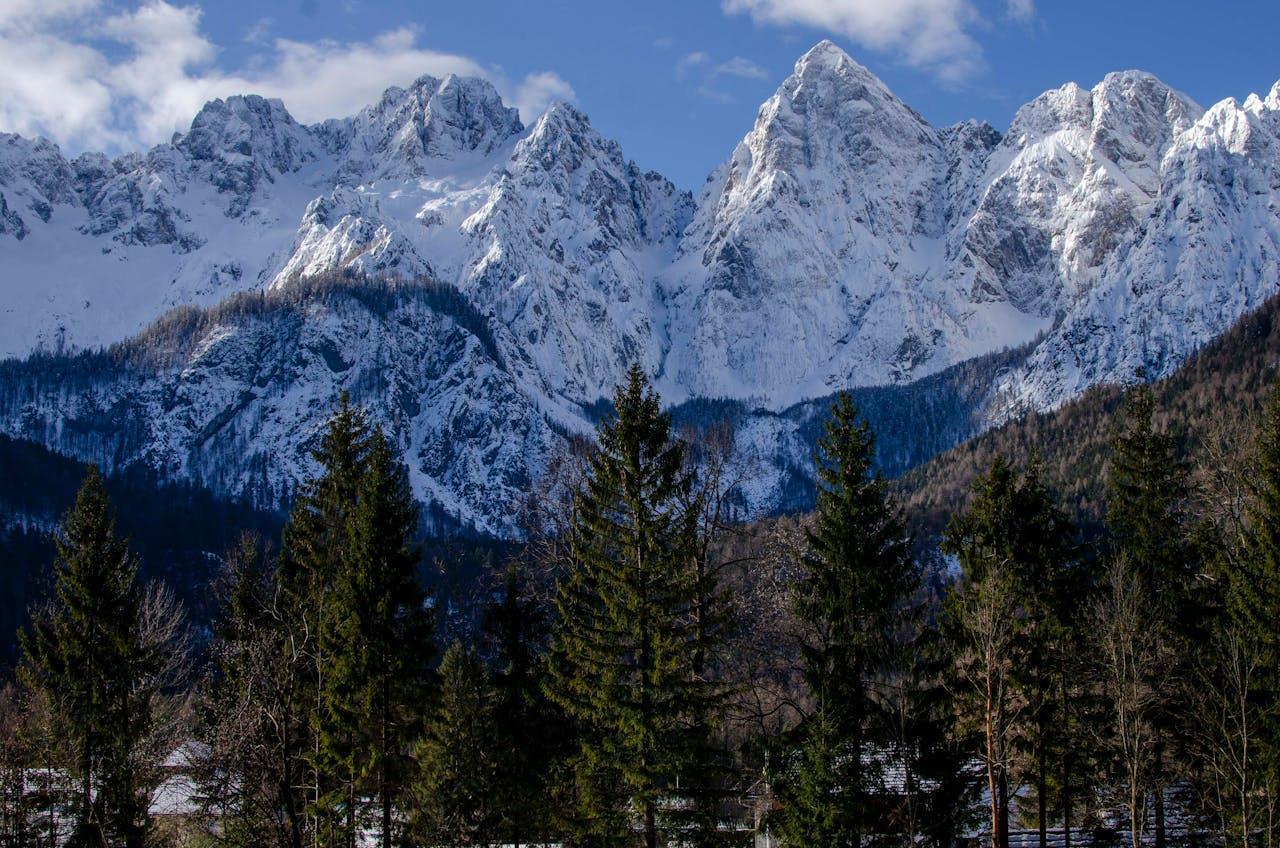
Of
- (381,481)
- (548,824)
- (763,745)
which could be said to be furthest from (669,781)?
(381,481)

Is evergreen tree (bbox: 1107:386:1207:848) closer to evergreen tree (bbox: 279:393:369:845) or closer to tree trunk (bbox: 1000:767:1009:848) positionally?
tree trunk (bbox: 1000:767:1009:848)

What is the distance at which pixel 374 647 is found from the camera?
3153 cm

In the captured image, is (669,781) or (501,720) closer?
(669,781)

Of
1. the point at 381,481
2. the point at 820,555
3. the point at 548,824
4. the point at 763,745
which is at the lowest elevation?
the point at 548,824

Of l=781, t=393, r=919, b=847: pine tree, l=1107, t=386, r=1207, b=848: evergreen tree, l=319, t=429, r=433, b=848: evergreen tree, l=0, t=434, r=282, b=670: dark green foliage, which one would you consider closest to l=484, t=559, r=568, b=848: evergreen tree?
l=319, t=429, r=433, b=848: evergreen tree

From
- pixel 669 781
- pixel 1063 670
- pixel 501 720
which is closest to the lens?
pixel 669 781

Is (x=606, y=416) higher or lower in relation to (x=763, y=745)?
higher

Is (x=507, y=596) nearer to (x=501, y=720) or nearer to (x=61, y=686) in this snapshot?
(x=501, y=720)

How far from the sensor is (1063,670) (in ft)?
109

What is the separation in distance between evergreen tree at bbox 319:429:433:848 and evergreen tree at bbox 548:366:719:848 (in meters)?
5.55

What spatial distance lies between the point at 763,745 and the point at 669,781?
2540mm

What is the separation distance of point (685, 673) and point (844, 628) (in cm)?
436

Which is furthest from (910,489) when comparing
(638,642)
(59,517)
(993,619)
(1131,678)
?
(638,642)

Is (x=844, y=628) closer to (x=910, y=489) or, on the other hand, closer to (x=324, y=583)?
(x=324, y=583)
